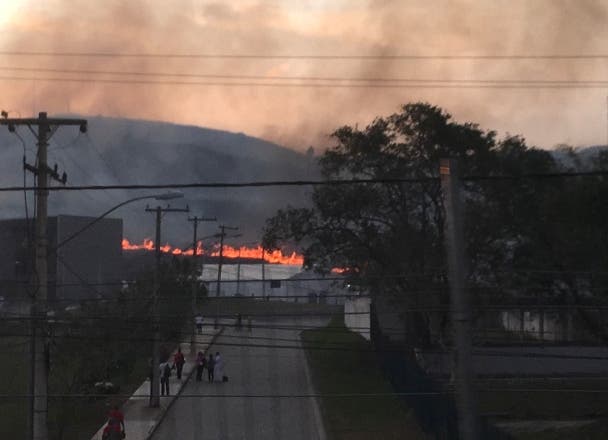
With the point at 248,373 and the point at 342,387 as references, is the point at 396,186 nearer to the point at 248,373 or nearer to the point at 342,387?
the point at 342,387

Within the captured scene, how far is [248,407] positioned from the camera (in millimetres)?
26062

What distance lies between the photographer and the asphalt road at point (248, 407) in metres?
21.9

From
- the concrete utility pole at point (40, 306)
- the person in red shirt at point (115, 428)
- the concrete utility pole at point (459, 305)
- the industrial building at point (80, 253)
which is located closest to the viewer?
the concrete utility pole at point (459, 305)

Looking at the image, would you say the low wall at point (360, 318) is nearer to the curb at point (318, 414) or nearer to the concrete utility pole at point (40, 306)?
the curb at point (318, 414)

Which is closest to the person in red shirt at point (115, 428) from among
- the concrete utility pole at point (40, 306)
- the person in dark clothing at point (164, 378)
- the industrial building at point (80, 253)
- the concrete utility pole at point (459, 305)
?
the concrete utility pole at point (40, 306)

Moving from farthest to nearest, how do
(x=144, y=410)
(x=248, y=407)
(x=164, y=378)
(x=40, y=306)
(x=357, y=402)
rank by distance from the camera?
1. (x=164, y=378)
2. (x=357, y=402)
3. (x=248, y=407)
4. (x=144, y=410)
5. (x=40, y=306)

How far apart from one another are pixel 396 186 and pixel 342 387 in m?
6.44

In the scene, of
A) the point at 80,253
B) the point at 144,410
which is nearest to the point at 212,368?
the point at 144,410

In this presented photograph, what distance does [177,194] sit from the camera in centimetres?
1930

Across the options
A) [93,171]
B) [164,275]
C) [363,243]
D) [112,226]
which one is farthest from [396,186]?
[93,171]

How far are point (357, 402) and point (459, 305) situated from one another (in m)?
19.6

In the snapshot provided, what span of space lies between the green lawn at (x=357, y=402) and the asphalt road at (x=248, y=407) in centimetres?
54

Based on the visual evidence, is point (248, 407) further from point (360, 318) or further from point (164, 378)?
point (360, 318)

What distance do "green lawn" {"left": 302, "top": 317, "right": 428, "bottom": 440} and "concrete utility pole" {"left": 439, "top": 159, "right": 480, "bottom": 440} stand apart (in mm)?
13554
